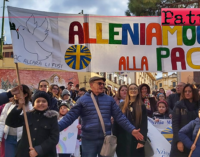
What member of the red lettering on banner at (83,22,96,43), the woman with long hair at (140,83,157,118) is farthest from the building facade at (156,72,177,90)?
the red lettering on banner at (83,22,96,43)

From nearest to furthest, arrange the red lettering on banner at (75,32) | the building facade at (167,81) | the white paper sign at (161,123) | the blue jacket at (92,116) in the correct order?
the blue jacket at (92,116), the red lettering on banner at (75,32), the white paper sign at (161,123), the building facade at (167,81)

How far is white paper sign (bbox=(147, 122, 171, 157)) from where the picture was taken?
17.4 feet

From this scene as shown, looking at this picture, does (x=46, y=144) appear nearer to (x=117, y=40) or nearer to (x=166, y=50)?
(x=117, y=40)

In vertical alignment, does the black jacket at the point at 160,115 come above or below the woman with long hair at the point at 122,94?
below

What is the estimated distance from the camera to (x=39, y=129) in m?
3.48

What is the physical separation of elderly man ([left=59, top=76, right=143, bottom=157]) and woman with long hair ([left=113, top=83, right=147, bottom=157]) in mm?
460

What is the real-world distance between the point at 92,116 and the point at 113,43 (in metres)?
1.78

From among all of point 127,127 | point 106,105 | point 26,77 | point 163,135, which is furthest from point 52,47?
point 26,77

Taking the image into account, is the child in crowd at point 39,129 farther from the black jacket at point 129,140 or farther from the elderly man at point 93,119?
the black jacket at point 129,140

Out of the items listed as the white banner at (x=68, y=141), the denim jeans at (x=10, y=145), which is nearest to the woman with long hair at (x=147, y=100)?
the white banner at (x=68, y=141)

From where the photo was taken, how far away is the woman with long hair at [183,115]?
4523 millimetres

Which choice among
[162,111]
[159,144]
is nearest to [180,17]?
[162,111]

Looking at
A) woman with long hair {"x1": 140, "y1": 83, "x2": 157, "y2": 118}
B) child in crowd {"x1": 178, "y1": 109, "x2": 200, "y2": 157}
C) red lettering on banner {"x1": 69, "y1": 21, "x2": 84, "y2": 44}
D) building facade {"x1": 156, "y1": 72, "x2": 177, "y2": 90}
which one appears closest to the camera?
child in crowd {"x1": 178, "y1": 109, "x2": 200, "y2": 157}

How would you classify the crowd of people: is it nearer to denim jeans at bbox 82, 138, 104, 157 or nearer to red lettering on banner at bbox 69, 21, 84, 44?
denim jeans at bbox 82, 138, 104, 157
